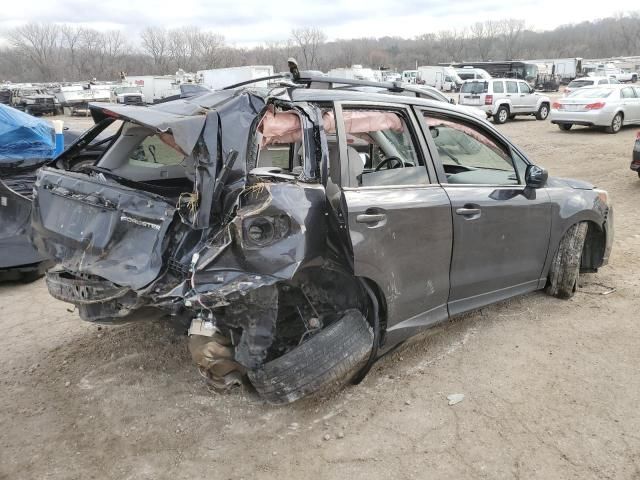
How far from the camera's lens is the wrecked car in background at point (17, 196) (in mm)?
5266

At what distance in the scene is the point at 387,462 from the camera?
268 centimetres

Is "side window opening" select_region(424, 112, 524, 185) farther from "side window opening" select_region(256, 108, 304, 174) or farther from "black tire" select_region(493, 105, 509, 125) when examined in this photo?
"black tire" select_region(493, 105, 509, 125)

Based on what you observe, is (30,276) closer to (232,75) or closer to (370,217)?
(370,217)

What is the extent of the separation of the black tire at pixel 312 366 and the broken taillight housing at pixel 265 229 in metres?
0.68

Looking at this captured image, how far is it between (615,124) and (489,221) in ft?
53.1

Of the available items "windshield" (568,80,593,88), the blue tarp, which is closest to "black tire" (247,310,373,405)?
the blue tarp

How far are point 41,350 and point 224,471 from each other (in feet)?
6.79

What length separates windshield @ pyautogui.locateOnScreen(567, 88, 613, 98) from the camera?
1695 centimetres

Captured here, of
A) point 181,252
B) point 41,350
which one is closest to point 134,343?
point 41,350

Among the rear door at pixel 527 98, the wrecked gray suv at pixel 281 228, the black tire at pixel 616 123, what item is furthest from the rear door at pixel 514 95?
the wrecked gray suv at pixel 281 228

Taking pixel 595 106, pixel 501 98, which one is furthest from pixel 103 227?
pixel 501 98

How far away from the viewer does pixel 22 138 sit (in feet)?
19.5

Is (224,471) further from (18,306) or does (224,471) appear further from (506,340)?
(18,306)

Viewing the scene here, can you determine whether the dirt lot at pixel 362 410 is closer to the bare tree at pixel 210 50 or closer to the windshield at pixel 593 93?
the windshield at pixel 593 93
